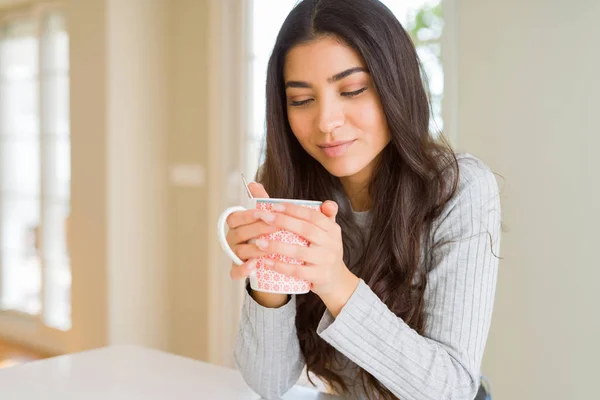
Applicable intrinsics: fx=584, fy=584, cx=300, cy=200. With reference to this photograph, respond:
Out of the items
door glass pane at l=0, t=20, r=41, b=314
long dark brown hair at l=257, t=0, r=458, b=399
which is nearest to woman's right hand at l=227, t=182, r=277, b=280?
long dark brown hair at l=257, t=0, r=458, b=399

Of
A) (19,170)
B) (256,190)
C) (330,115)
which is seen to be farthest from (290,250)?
(19,170)

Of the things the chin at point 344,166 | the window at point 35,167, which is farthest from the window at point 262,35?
the chin at point 344,166

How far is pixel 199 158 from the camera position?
331cm

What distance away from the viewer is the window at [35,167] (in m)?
4.00

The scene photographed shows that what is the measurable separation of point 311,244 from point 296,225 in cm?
4

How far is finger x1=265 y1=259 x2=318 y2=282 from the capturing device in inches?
26.9

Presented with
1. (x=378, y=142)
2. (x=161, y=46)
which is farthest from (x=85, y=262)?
(x=378, y=142)

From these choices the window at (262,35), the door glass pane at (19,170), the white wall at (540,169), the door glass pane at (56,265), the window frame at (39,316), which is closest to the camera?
the white wall at (540,169)

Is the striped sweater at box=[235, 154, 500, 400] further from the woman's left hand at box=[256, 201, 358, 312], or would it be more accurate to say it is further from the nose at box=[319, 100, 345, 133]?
the nose at box=[319, 100, 345, 133]

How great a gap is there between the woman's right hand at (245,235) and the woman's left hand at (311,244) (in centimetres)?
2

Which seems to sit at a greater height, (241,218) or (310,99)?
(310,99)

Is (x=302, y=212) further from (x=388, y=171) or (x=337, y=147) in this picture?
(x=388, y=171)

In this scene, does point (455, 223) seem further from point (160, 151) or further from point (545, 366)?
point (160, 151)

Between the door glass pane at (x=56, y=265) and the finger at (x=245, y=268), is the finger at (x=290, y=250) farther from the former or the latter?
the door glass pane at (x=56, y=265)
